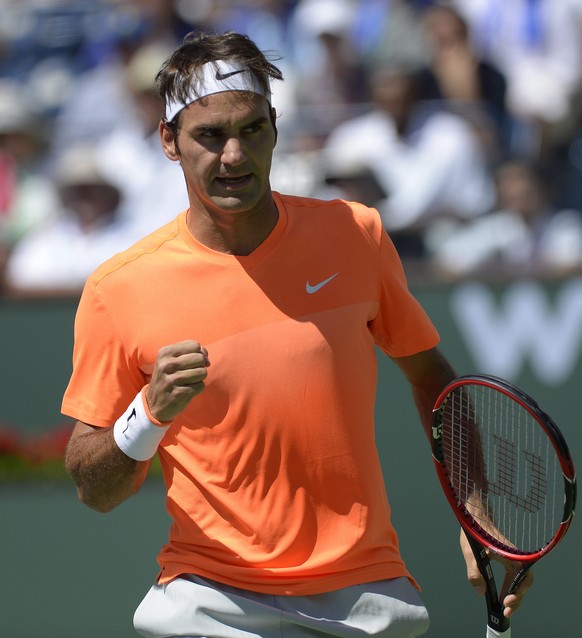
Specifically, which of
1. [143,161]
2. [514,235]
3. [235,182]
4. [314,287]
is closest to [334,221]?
[314,287]

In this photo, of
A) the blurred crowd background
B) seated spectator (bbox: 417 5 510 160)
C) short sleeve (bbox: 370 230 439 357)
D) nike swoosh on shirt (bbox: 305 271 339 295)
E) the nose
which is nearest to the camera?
the nose

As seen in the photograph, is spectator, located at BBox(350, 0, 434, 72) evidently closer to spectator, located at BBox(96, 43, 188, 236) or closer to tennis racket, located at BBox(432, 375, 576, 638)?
spectator, located at BBox(96, 43, 188, 236)

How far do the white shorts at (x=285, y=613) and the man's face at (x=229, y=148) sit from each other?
2.98ft

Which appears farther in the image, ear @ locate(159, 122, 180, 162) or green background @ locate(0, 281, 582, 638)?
green background @ locate(0, 281, 582, 638)

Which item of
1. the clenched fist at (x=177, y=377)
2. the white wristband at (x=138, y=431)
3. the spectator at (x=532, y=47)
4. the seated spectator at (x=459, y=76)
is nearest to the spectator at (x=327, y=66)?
the seated spectator at (x=459, y=76)

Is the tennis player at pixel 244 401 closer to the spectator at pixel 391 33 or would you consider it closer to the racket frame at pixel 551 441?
the racket frame at pixel 551 441

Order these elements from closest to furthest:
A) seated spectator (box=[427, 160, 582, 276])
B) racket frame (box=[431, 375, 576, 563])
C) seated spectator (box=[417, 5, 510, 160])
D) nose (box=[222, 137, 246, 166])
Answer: racket frame (box=[431, 375, 576, 563])
nose (box=[222, 137, 246, 166])
seated spectator (box=[427, 160, 582, 276])
seated spectator (box=[417, 5, 510, 160])

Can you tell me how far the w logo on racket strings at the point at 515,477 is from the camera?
2906 millimetres

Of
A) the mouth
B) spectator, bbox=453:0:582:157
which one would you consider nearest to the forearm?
the mouth

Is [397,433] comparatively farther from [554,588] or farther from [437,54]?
[437,54]

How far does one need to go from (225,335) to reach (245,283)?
138 mm

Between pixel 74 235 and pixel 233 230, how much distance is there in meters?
4.41

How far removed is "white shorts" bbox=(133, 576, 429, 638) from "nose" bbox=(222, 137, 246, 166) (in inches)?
38.8

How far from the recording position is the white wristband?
2.66 m
